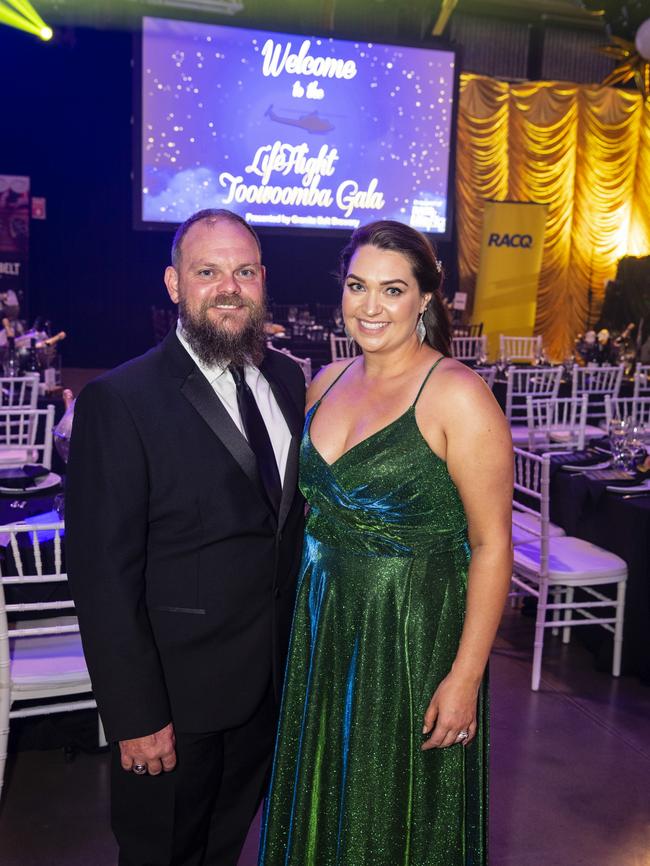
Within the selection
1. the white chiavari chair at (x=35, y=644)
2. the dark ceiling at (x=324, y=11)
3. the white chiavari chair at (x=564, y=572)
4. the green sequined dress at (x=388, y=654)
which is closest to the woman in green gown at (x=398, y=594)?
the green sequined dress at (x=388, y=654)

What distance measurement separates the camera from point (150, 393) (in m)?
1.63

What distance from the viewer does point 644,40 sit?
7.42 meters

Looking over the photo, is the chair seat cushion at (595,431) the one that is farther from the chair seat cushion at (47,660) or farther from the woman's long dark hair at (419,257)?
the woman's long dark hair at (419,257)

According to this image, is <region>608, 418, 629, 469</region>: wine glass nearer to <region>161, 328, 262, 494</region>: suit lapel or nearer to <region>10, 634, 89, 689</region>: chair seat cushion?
<region>10, 634, 89, 689</region>: chair seat cushion

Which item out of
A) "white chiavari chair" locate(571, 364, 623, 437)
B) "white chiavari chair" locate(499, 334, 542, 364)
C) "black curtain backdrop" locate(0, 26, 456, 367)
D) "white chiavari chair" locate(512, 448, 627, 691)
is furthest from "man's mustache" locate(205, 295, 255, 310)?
"black curtain backdrop" locate(0, 26, 456, 367)

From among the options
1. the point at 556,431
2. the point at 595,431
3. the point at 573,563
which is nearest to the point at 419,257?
the point at 573,563

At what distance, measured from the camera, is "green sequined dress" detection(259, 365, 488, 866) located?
5.57ft

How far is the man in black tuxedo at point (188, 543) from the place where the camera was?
5.19 feet

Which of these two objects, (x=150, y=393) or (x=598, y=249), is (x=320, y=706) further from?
(x=598, y=249)

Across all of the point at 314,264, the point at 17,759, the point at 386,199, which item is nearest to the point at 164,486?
the point at 17,759

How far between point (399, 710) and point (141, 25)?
344 inches

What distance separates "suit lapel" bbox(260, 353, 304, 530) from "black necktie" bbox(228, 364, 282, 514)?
2cm

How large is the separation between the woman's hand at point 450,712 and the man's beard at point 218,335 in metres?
0.79

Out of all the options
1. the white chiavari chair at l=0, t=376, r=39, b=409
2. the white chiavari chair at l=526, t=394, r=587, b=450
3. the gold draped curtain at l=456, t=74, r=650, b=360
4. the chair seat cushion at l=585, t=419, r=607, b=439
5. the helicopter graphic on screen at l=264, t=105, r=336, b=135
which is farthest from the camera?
the gold draped curtain at l=456, t=74, r=650, b=360
